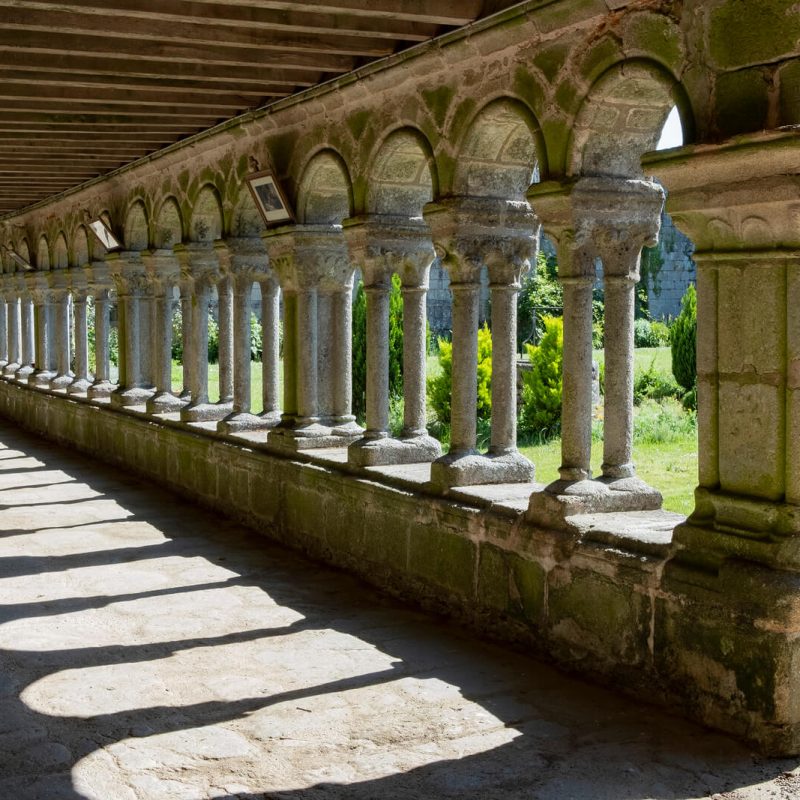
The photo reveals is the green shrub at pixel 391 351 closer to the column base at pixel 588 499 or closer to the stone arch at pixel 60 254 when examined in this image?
the stone arch at pixel 60 254

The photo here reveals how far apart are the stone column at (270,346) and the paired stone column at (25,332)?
6251 mm

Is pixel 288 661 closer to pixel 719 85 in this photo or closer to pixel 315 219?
pixel 719 85

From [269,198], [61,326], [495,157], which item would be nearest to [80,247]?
[61,326]

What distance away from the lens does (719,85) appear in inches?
131

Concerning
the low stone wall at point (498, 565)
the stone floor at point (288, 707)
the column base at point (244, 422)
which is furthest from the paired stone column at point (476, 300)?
the column base at point (244, 422)

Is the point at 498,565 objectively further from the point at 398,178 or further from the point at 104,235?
the point at 104,235

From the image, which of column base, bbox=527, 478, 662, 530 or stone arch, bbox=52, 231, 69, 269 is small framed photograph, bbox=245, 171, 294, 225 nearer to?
column base, bbox=527, 478, 662, 530

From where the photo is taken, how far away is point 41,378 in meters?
11.8

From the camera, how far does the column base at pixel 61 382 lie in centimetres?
1109

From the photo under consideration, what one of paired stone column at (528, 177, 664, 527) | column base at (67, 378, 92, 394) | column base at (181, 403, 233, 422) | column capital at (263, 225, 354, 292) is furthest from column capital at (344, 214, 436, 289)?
column base at (67, 378, 92, 394)

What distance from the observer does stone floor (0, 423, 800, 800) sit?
118 inches

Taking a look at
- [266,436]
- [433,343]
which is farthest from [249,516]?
[433,343]

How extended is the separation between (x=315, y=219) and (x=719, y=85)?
3.20 m

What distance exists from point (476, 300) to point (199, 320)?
11.7 feet
